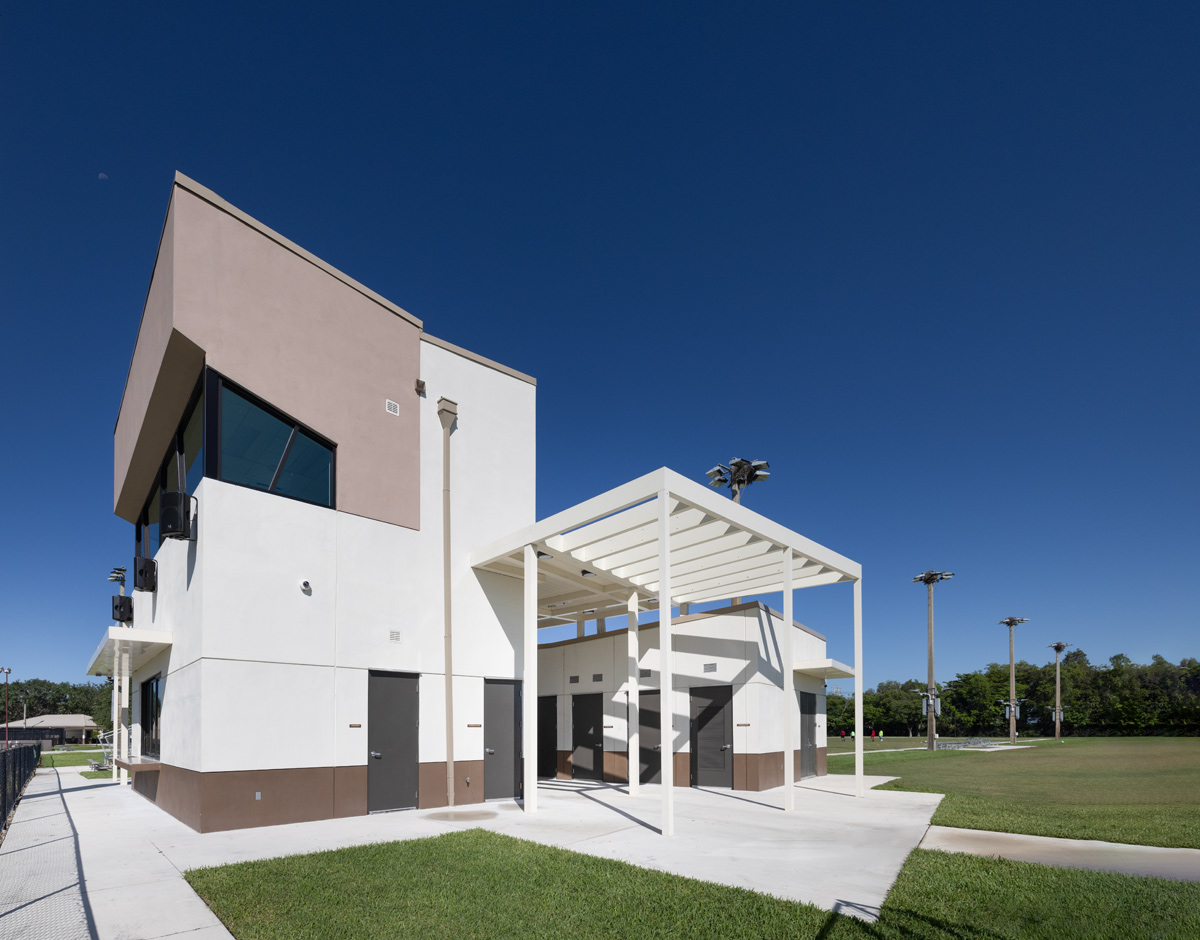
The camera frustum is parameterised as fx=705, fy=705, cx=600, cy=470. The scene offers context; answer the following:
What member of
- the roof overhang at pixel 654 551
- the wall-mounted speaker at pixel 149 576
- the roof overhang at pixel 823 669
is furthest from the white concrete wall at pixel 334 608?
the roof overhang at pixel 823 669

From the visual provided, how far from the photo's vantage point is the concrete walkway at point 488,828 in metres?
6.80

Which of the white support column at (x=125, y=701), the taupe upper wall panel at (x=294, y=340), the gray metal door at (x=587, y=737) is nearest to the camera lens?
the taupe upper wall panel at (x=294, y=340)

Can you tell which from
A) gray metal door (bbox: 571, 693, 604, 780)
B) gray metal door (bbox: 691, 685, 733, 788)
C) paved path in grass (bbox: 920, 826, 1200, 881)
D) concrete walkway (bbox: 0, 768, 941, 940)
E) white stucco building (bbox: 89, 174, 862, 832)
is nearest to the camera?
concrete walkway (bbox: 0, 768, 941, 940)

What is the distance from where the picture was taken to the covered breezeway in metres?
11.0

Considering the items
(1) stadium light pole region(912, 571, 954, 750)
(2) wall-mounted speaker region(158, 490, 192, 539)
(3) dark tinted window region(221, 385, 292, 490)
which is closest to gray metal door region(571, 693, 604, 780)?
(3) dark tinted window region(221, 385, 292, 490)

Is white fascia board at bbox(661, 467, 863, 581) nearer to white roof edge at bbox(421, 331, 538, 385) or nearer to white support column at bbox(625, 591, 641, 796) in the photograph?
white support column at bbox(625, 591, 641, 796)

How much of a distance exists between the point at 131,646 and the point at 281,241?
927 cm

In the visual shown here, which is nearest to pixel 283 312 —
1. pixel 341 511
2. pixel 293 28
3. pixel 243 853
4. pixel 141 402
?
pixel 341 511

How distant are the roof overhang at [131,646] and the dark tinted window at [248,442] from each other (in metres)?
4.12

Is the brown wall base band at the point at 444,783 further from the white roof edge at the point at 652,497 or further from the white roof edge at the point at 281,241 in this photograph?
the white roof edge at the point at 281,241

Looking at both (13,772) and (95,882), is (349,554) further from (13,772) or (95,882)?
(13,772)

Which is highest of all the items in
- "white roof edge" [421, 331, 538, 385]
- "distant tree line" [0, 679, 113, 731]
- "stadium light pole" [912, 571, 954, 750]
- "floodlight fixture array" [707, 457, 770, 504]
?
"white roof edge" [421, 331, 538, 385]

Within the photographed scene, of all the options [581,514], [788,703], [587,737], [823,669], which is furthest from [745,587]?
[581,514]

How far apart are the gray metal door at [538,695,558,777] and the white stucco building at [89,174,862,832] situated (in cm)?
470
